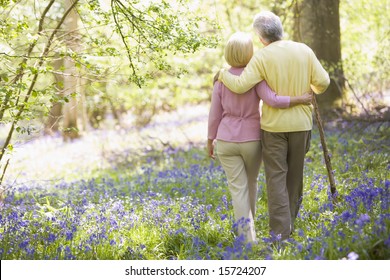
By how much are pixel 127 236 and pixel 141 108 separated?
18.2 m

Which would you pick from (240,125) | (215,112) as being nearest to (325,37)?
(215,112)

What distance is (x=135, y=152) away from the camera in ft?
42.5

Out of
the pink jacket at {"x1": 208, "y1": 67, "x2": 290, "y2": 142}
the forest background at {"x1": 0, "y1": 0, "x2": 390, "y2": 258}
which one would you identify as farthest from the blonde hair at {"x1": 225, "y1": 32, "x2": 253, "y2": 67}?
the forest background at {"x1": 0, "y1": 0, "x2": 390, "y2": 258}

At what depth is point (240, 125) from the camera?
4.88m

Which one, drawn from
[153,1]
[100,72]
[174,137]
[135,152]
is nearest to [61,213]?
[100,72]

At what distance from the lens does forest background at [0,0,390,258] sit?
17.2ft

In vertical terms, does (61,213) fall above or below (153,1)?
below

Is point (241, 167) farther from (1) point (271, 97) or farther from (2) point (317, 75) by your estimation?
(2) point (317, 75)

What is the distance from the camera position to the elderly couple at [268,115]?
4676mm

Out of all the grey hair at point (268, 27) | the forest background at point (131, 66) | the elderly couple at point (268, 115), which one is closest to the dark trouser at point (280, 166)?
the elderly couple at point (268, 115)

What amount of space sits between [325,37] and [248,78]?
801 cm

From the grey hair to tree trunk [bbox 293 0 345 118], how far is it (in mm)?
7393

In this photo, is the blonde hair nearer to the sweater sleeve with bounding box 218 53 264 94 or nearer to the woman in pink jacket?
the woman in pink jacket

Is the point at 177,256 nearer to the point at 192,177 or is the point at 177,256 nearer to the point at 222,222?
the point at 222,222
